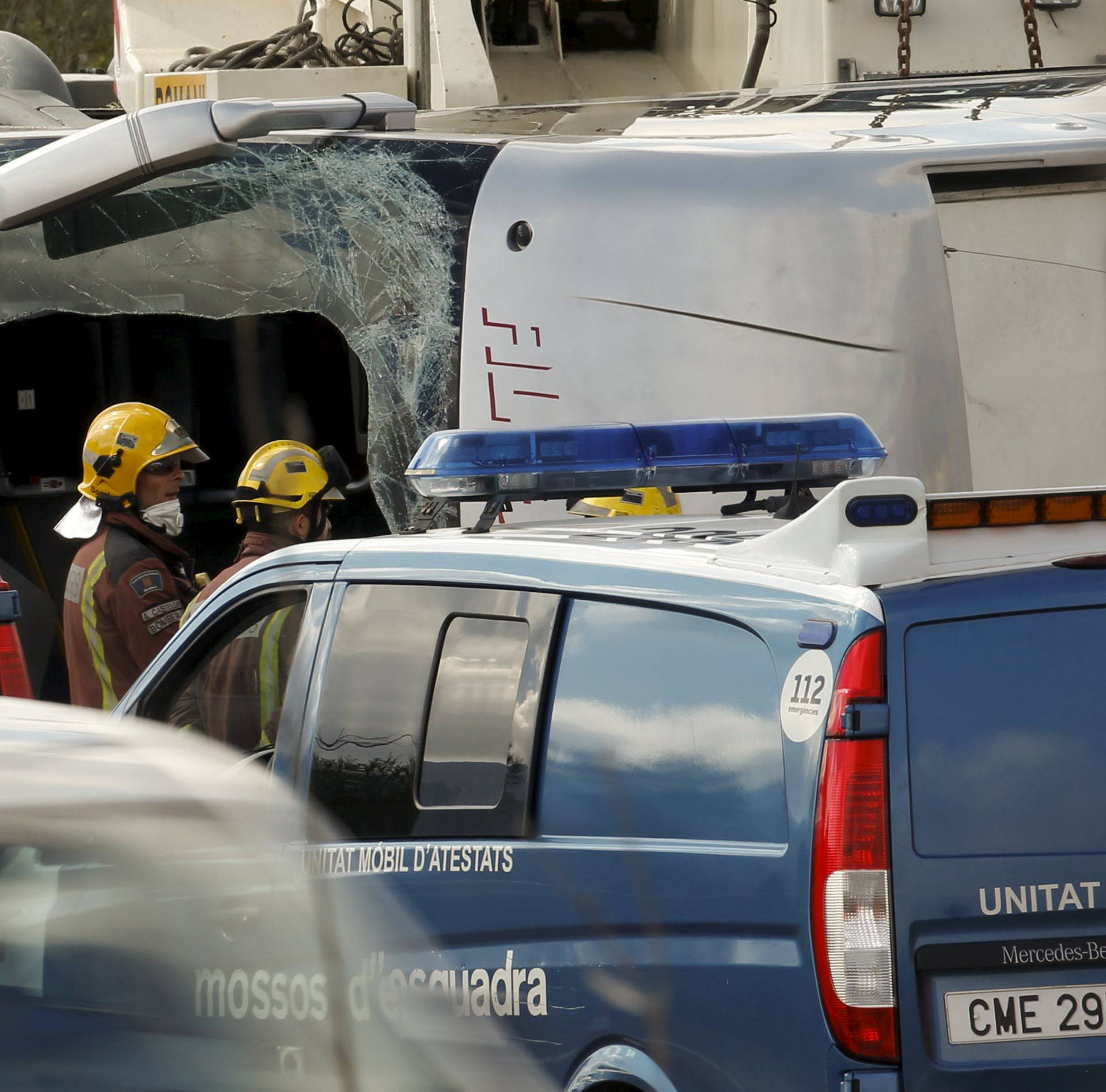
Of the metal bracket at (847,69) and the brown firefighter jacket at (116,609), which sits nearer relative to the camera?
the brown firefighter jacket at (116,609)

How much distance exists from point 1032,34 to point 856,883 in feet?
18.2

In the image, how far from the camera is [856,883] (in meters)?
2.76

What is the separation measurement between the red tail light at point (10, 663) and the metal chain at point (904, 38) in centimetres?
414

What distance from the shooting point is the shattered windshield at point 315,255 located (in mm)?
6367

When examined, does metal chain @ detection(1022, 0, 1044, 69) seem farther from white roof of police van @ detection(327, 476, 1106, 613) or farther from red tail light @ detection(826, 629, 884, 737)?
red tail light @ detection(826, 629, 884, 737)

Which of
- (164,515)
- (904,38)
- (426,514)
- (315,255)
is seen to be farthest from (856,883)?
(904,38)

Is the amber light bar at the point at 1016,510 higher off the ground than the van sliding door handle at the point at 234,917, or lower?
higher

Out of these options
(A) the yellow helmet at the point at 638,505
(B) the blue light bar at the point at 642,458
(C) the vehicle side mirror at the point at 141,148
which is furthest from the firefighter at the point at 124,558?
(B) the blue light bar at the point at 642,458

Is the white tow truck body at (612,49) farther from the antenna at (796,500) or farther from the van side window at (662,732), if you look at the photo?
the van side window at (662,732)

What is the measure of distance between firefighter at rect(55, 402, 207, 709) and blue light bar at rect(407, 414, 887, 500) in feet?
7.02

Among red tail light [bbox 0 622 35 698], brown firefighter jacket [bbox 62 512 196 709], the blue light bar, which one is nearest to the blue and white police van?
the blue light bar

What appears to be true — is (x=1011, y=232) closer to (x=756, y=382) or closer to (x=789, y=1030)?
(x=756, y=382)

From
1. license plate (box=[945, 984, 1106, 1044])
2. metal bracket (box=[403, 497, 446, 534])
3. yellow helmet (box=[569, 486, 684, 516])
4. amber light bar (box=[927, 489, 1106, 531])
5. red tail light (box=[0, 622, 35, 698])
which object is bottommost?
red tail light (box=[0, 622, 35, 698])

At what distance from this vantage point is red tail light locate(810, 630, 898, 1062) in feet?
9.00
